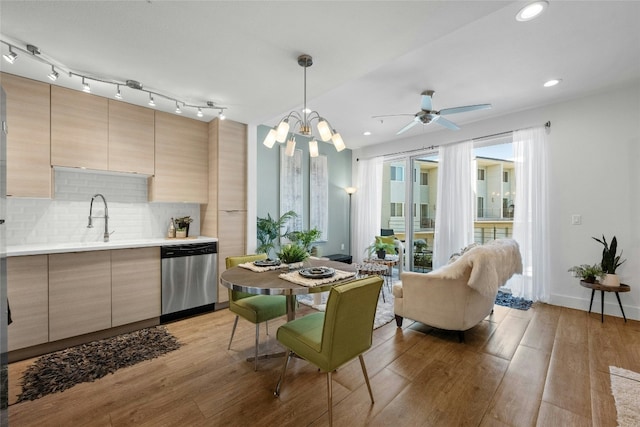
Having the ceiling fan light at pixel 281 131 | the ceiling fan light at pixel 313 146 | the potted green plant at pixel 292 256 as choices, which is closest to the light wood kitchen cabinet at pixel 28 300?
the potted green plant at pixel 292 256

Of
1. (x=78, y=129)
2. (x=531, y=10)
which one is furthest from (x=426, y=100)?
(x=78, y=129)

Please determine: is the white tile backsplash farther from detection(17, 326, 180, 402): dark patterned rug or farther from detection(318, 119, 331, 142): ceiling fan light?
detection(318, 119, 331, 142): ceiling fan light

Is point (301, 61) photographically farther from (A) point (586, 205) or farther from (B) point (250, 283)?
(A) point (586, 205)

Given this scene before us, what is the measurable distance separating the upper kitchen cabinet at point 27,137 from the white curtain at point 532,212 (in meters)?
5.82

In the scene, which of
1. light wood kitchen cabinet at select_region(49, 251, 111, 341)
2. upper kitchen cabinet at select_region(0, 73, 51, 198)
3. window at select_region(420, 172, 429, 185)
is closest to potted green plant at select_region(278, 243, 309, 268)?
light wood kitchen cabinet at select_region(49, 251, 111, 341)

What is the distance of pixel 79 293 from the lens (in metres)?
2.63

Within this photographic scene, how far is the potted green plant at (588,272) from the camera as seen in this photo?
3.24 metres

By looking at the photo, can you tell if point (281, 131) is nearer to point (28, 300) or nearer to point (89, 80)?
point (89, 80)

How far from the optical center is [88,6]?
1710 millimetres

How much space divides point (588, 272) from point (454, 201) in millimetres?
1891

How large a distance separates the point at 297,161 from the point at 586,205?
437cm

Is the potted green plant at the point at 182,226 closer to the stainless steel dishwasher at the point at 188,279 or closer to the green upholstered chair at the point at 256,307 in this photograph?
the stainless steel dishwasher at the point at 188,279

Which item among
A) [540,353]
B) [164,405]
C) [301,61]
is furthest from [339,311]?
[540,353]

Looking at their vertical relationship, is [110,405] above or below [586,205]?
below
